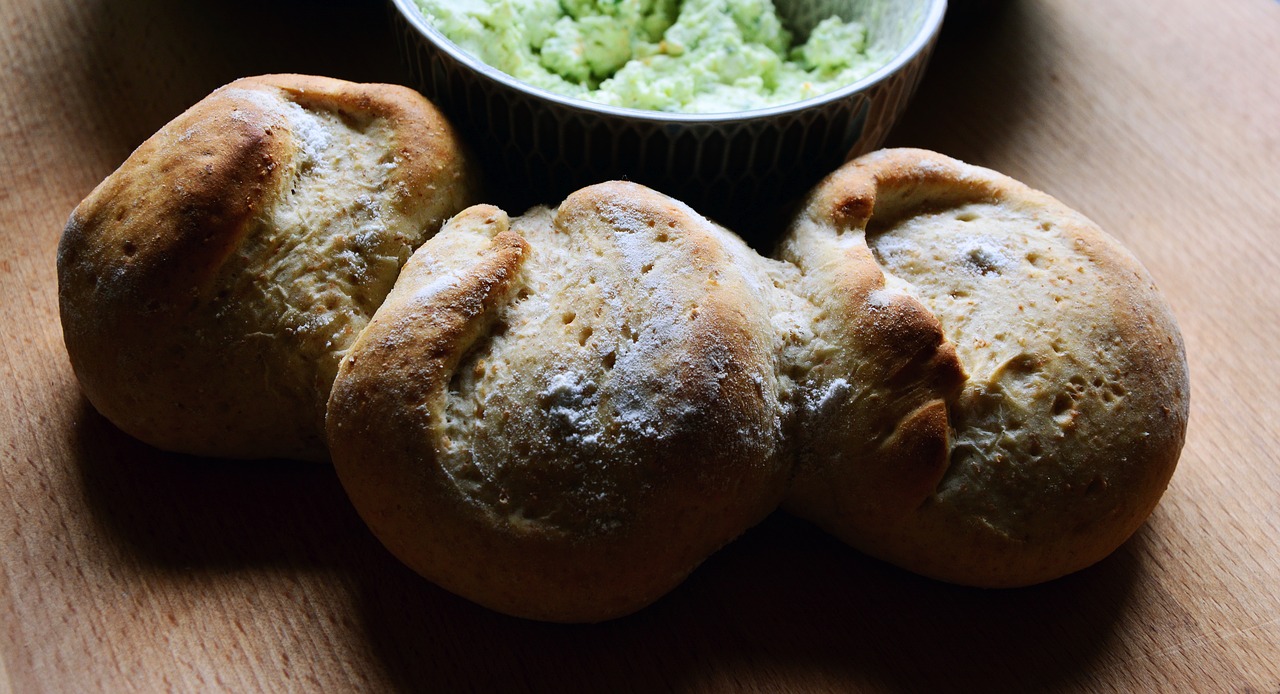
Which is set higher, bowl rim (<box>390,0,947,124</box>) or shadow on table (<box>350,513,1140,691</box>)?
bowl rim (<box>390,0,947,124</box>)

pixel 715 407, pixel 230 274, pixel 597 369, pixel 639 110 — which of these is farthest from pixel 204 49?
pixel 715 407

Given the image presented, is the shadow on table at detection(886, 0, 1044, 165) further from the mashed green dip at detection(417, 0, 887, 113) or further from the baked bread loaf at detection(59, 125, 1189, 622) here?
the baked bread loaf at detection(59, 125, 1189, 622)

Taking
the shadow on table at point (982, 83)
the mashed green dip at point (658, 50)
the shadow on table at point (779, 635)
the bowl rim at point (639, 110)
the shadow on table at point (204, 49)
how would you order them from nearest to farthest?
the shadow on table at point (779, 635) < the bowl rim at point (639, 110) < the mashed green dip at point (658, 50) < the shadow on table at point (204, 49) < the shadow on table at point (982, 83)

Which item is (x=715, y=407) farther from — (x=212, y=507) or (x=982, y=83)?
(x=982, y=83)

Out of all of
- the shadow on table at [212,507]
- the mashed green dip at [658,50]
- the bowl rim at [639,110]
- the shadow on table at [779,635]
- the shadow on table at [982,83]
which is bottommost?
the shadow on table at [212,507]

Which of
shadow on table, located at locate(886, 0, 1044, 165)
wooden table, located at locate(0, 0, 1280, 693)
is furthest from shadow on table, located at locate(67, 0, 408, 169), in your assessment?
shadow on table, located at locate(886, 0, 1044, 165)

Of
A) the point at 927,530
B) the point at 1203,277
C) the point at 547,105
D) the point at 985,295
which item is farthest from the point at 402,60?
the point at 1203,277

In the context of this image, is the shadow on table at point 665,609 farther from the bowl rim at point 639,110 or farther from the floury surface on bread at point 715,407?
the bowl rim at point 639,110

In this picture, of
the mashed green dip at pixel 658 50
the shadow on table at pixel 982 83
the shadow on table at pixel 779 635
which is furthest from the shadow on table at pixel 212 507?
the shadow on table at pixel 982 83
